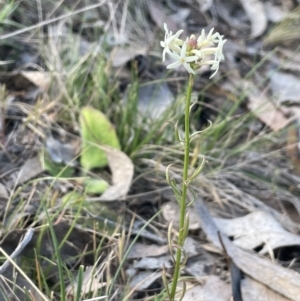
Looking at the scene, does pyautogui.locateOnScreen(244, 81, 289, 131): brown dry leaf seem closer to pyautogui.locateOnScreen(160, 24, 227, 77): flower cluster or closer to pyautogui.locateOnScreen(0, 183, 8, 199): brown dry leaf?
pyautogui.locateOnScreen(0, 183, 8, 199): brown dry leaf

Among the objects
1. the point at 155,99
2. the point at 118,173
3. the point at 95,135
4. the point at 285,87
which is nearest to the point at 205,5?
the point at 285,87

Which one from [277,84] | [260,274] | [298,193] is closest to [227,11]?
[277,84]

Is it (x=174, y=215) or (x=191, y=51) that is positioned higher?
(x=191, y=51)

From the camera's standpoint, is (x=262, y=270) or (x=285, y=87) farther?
(x=285, y=87)

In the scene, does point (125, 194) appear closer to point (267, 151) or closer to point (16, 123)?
point (16, 123)

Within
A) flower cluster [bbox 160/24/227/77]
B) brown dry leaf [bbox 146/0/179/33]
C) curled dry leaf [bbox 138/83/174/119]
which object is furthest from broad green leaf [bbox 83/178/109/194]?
brown dry leaf [bbox 146/0/179/33]

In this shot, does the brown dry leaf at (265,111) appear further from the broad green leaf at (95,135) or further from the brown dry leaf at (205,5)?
the brown dry leaf at (205,5)

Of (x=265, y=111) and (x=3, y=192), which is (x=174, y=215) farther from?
(x=265, y=111)
